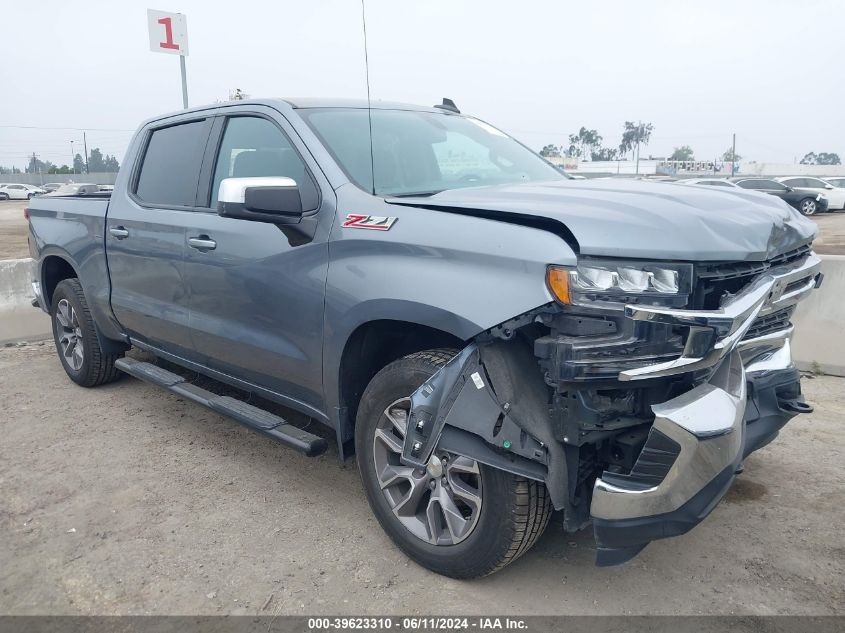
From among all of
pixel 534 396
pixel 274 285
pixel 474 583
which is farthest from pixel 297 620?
pixel 274 285

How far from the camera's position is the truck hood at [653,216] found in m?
2.26

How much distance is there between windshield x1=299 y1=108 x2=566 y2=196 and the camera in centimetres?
328

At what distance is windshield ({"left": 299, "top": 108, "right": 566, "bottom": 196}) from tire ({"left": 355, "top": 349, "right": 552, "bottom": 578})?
0.90 m

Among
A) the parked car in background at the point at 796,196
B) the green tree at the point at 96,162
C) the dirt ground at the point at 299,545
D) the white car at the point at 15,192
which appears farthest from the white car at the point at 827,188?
the green tree at the point at 96,162

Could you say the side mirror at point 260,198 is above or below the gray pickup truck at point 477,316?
above

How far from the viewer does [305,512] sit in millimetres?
3443

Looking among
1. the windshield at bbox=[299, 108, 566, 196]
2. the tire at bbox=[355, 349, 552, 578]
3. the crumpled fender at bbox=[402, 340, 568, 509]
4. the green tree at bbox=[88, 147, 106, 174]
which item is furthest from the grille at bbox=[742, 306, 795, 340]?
the green tree at bbox=[88, 147, 106, 174]

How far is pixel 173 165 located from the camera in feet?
14.1

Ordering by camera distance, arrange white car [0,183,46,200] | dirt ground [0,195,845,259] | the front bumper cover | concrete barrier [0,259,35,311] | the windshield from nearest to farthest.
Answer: the front bumper cover, the windshield, concrete barrier [0,259,35,311], dirt ground [0,195,845,259], white car [0,183,46,200]

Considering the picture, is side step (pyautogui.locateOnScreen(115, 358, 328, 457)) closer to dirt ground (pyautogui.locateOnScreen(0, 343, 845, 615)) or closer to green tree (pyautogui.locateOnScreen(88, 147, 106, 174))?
dirt ground (pyautogui.locateOnScreen(0, 343, 845, 615))

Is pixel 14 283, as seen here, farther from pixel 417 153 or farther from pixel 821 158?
pixel 821 158

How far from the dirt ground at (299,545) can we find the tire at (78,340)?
38.1 inches

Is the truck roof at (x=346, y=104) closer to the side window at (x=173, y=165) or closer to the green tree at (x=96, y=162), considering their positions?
the side window at (x=173, y=165)

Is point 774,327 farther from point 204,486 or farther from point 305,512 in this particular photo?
point 204,486
